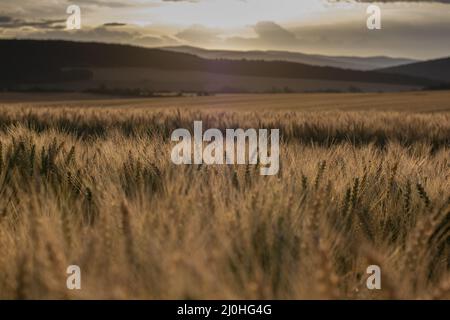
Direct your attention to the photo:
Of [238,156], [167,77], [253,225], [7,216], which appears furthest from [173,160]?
[167,77]

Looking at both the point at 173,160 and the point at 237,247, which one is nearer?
the point at 237,247

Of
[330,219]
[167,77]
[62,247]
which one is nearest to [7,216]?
[62,247]

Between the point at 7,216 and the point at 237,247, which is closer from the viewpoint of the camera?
the point at 237,247

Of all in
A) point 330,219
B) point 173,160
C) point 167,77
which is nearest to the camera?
point 330,219

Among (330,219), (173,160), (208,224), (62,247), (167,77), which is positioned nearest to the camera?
(62,247)

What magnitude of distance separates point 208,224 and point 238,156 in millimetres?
1184

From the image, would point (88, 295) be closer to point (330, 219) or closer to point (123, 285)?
point (123, 285)

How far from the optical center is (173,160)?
262 centimetres

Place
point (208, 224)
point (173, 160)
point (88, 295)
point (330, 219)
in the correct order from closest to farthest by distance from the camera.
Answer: point (88, 295)
point (208, 224)
point (330, 219)
point (173, 160)

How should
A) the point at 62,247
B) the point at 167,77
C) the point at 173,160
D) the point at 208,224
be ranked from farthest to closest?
1. the point at 167,77
2. the point at 173,160
3. the point at 208,224
4. the point at 62,247

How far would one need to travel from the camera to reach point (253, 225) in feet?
5.20
